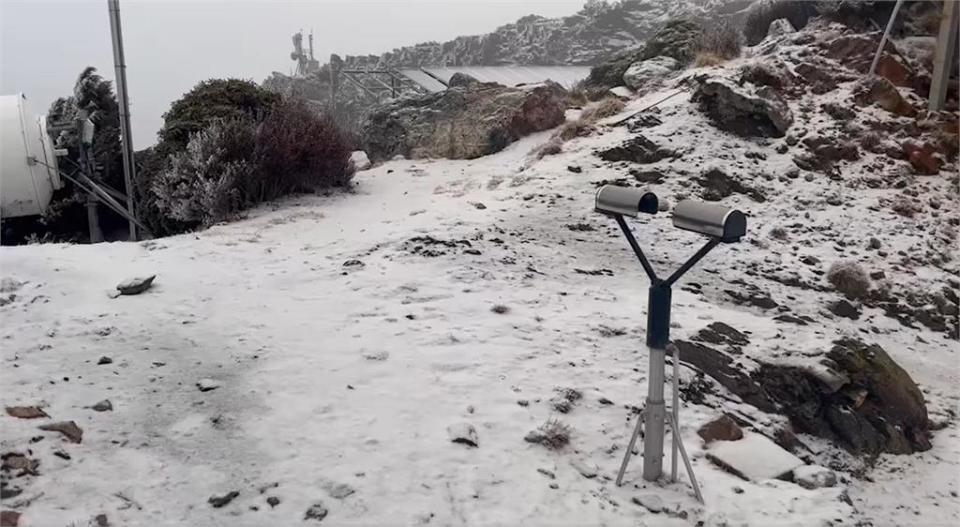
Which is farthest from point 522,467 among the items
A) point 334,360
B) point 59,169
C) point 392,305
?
point 59,169

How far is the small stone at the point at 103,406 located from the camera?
11.7ft

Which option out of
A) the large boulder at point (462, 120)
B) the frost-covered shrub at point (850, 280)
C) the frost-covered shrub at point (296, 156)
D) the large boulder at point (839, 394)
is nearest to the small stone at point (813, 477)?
the large boulder at point (839, 394)

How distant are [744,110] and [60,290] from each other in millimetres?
9404

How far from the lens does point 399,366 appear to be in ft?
14.2

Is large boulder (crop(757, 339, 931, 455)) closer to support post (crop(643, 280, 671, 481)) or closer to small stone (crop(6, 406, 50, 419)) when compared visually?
support post (crop(643, 280, 671, 481))

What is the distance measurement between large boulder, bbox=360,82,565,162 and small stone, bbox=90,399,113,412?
9.02 metres

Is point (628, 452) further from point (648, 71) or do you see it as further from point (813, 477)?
point (648, 71)

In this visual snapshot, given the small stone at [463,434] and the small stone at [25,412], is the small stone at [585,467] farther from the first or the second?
the small stone at [25,412]

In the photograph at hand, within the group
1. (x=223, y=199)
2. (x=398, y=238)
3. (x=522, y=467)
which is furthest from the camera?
(x=223, y=199)

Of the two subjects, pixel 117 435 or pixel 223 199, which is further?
pixel 223 199

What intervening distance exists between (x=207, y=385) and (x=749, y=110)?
9134mm

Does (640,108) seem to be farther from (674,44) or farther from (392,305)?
(392,305)

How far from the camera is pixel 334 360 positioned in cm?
438

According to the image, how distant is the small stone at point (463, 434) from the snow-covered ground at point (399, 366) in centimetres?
5
